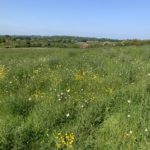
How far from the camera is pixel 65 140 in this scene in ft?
19.6

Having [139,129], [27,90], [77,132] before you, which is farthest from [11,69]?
[139,129]

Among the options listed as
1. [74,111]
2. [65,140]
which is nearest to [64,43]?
[74,111]

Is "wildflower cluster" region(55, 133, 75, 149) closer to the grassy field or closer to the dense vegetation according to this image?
the grassy field

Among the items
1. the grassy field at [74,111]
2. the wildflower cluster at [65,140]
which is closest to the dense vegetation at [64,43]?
the grassy field at [74,111]

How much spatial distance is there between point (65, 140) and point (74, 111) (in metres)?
0.94

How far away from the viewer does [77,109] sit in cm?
687

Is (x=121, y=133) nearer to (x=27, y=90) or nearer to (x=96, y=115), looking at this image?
(x=96, y=115)

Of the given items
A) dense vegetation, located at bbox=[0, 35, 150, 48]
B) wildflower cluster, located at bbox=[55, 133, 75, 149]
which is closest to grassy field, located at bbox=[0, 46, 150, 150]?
wildflower cluster, located at bbox=[55, 133, 75, 149]

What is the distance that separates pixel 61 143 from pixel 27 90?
270cm

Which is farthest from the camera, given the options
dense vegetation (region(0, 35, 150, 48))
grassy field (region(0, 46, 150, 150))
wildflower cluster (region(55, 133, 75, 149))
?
dense vegetation (region(0, 35, 150, 48))

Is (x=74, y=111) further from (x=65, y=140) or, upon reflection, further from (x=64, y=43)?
(x=64, y=43)

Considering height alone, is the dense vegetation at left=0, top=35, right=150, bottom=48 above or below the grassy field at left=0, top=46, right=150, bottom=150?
below

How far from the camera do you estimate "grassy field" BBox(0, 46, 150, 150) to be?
5898 mm

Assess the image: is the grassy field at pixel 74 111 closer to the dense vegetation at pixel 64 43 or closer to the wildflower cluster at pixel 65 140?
the wildflower cluster at pixel 65 140
